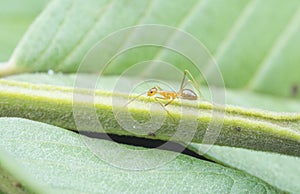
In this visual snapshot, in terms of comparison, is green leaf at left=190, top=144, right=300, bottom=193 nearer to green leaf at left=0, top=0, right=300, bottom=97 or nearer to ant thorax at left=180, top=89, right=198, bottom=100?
ant thorax at left=180, top=89, right=198, bottom=100

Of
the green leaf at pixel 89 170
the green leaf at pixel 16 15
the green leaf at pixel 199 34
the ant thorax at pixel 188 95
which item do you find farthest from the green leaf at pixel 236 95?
the green leaf at pixel 16 15

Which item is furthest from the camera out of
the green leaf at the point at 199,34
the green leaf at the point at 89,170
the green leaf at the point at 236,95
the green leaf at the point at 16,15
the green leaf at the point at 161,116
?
the green leaf at the point at 16,15

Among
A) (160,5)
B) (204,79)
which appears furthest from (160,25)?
(204,79)

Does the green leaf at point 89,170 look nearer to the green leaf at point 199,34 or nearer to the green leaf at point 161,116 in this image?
the green leaf at point 161,116

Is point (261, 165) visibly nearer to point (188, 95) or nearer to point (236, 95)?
point (188, 95)

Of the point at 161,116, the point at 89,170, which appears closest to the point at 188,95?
the point at 161,116

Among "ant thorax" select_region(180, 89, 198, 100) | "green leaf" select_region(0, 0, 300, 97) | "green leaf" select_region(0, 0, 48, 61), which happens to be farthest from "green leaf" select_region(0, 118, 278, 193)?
"green leaf" select_region(0, 0, 48, 61)

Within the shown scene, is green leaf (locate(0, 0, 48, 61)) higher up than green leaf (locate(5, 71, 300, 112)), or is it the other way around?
green leaf (locate(0, 0, 48, 61))
